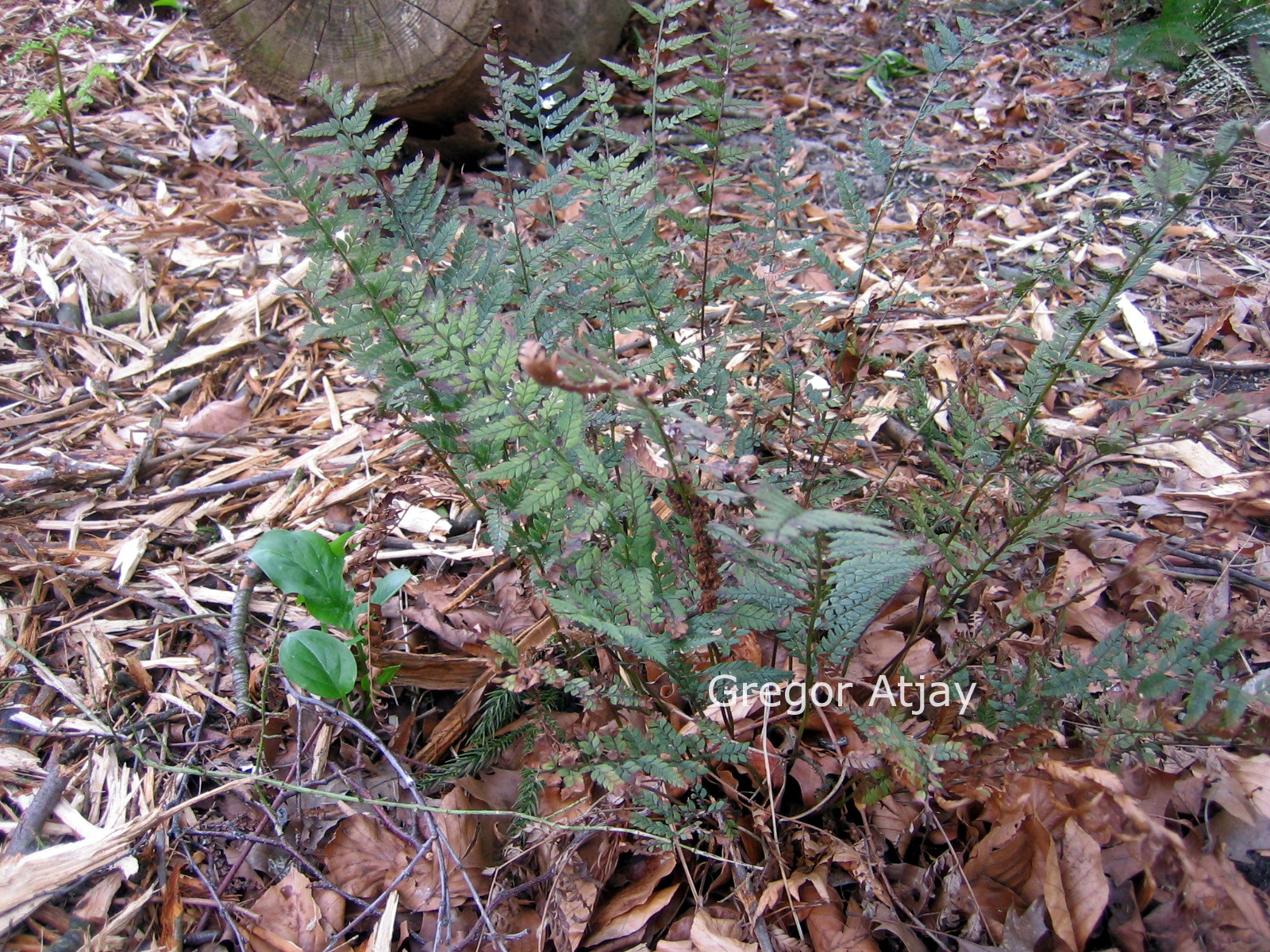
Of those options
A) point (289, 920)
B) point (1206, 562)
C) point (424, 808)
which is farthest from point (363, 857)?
point (1206, 562)

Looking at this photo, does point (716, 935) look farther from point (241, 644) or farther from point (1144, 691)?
point (241, 644)

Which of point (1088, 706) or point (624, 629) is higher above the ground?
point (1088, 706)

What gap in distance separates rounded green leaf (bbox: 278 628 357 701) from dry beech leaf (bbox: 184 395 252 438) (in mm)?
1329

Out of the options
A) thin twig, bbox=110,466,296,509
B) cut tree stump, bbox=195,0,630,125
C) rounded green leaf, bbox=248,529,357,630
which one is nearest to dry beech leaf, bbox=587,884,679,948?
rounded green leaf, bbox=248,529,357,630

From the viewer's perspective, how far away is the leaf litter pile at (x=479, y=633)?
1449 millimetres

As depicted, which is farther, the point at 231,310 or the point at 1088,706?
the point at 231,310

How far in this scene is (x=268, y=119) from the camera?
385 centimetres

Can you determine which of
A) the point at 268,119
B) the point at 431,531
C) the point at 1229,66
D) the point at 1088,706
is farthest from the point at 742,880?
the point at 268,119

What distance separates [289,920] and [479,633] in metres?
0.72

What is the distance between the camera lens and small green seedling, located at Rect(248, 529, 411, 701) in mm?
1641

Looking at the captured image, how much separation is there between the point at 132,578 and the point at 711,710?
1.68 metres

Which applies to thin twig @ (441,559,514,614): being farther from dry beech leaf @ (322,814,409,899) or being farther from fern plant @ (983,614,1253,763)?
fern plant @ (983,614,1253,763)

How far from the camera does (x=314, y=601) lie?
1.71 m

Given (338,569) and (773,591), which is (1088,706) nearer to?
(773,591)
